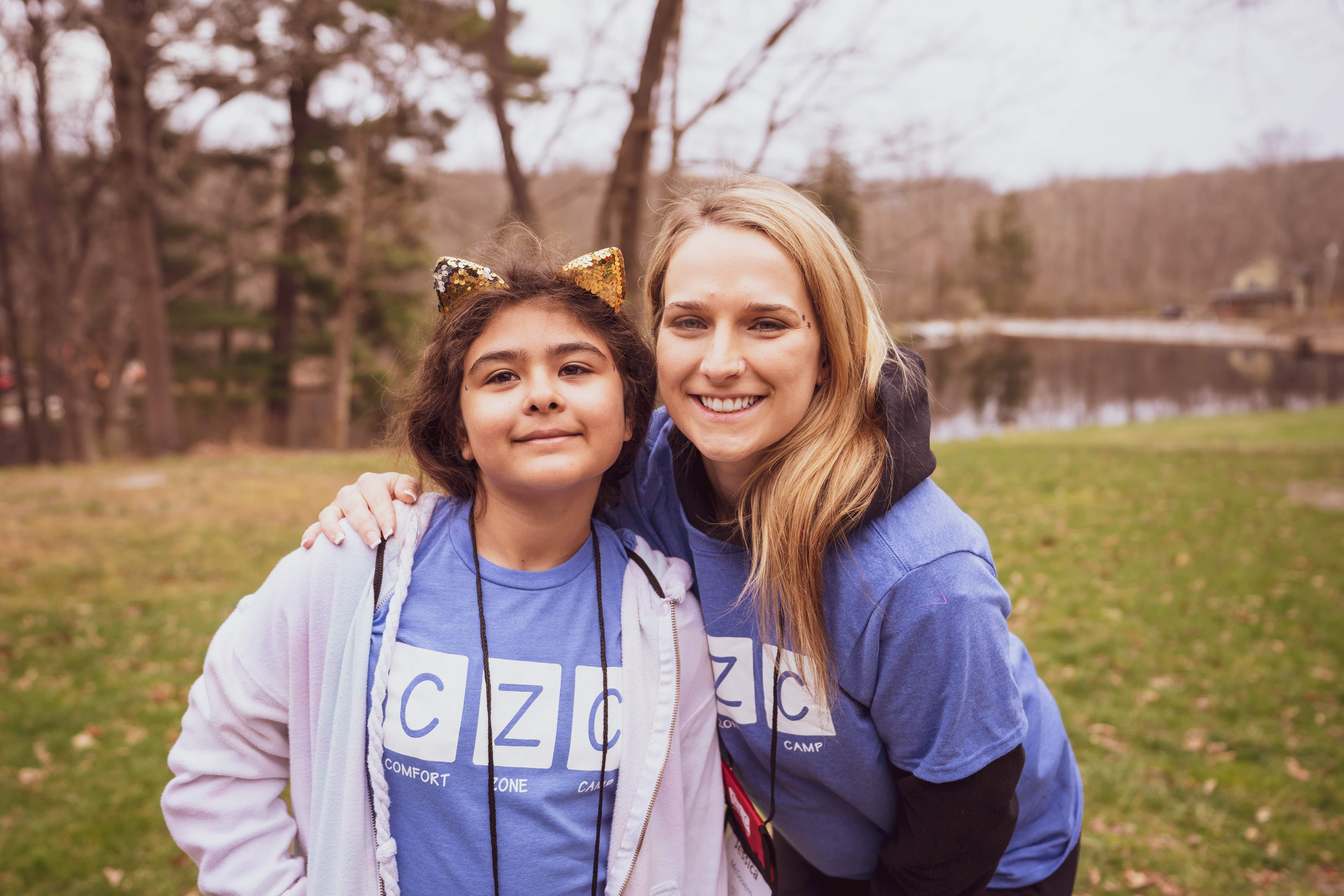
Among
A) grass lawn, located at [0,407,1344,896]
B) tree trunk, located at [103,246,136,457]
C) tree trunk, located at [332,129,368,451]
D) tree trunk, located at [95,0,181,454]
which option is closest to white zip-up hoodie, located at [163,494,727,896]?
grass lawn, located at [0,407,1344,896]

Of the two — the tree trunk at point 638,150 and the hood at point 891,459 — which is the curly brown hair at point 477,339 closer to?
the hood at point 891,459

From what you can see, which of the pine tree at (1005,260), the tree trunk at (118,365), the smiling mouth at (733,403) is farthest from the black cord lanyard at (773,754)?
the pine tree at (1005,260)

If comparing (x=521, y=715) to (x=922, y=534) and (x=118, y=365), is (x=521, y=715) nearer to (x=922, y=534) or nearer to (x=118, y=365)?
(x=922, y=534)

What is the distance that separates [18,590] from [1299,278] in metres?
80.6

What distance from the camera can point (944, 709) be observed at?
1655 millimetres

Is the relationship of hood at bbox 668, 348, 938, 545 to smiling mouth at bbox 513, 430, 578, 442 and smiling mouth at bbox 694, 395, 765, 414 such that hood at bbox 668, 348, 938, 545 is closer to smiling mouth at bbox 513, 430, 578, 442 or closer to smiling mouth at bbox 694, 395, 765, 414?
smiling mouth at bbox 694, 395, 765, 414

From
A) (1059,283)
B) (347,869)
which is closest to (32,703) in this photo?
(347,869)

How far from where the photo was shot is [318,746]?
1714mm

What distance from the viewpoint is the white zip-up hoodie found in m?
1.69

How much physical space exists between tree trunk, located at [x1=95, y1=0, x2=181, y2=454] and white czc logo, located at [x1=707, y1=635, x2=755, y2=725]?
15963mm

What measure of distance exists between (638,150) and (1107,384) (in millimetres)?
34793

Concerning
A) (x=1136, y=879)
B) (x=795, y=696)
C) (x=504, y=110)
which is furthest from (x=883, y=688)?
(x=504, y=110)

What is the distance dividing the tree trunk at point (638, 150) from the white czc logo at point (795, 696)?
503 cm

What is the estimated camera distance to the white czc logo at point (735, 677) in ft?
6.29
